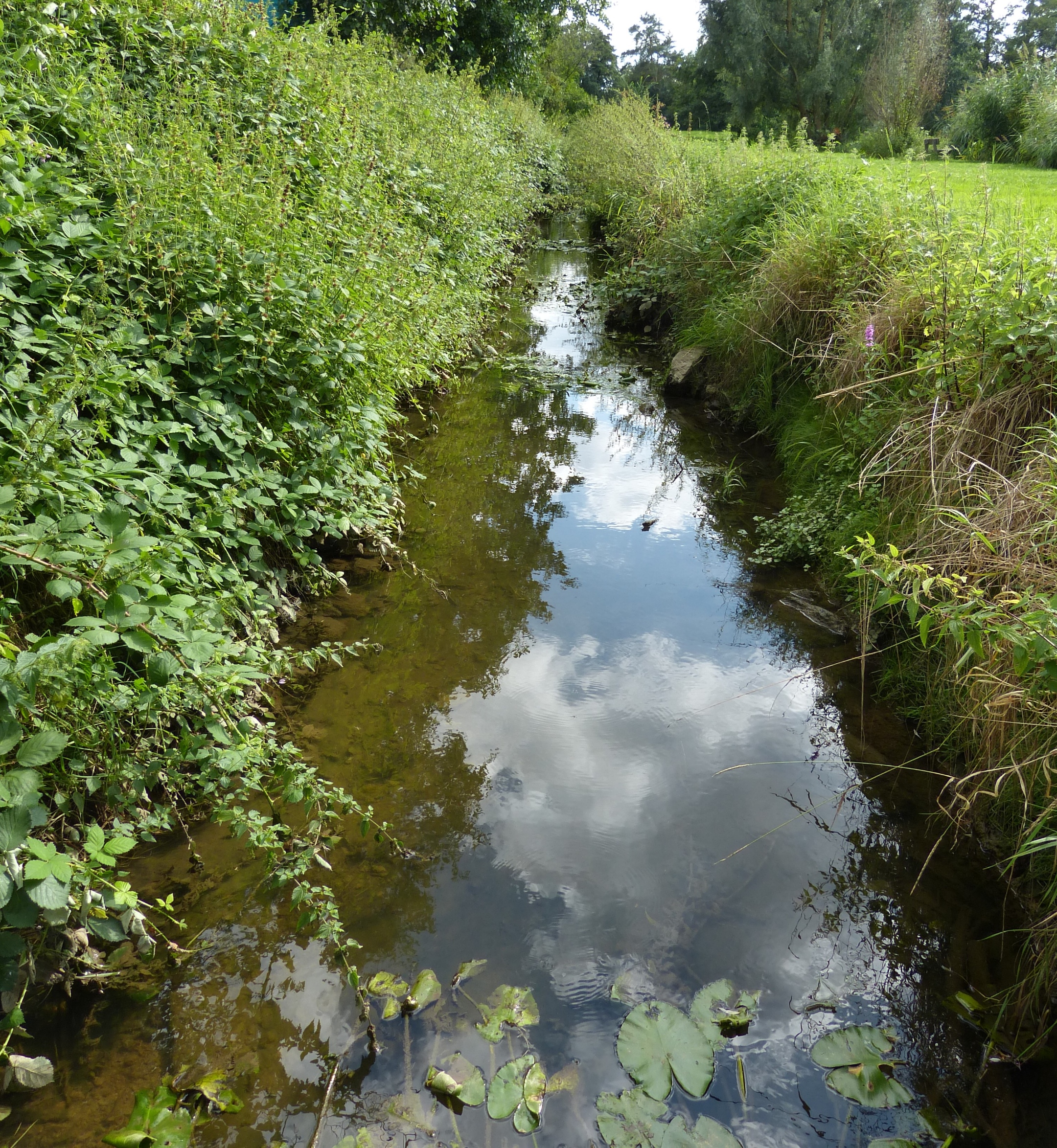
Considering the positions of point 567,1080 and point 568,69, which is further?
point 568,69

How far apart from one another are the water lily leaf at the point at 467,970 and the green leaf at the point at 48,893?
3.68 feet

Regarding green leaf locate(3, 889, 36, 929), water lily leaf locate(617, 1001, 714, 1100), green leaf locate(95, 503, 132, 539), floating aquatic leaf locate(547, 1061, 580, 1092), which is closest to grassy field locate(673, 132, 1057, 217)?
water lily leaf locate(617, 1001, 714, 1100)

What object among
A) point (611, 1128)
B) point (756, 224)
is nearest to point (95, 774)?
point (611, 1128)

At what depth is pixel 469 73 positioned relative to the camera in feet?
40.9

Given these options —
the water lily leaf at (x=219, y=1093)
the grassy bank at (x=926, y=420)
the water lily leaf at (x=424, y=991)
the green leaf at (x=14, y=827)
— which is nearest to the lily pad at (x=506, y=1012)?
the water lily leaf at (x=424, y=991)

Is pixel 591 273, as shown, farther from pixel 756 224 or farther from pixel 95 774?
pixel 95 774

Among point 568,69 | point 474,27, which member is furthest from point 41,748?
point 568,69

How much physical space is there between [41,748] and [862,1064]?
2367mm

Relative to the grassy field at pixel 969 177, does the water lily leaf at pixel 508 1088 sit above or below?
below

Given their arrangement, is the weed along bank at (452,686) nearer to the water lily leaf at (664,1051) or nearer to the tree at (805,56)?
the water lily leaf at (664,1051)

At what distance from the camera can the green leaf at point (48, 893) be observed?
5.51ft

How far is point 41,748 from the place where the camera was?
1.78m

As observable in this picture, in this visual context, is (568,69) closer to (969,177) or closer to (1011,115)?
(1011,115)

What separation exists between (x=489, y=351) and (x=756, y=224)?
2979mm
